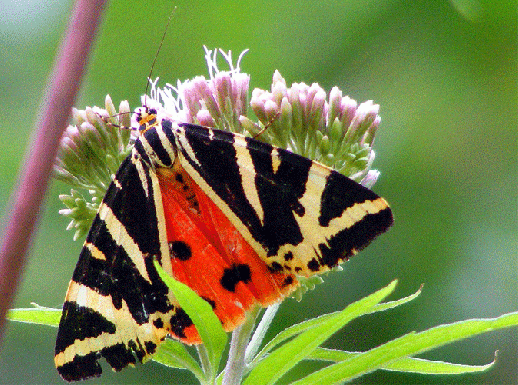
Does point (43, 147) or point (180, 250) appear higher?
point (43, 147)

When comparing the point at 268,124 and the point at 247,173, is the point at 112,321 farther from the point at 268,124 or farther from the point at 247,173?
the point at 268,124

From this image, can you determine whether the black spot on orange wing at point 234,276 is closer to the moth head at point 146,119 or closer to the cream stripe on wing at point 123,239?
the cream stripe on wing at point 123,239

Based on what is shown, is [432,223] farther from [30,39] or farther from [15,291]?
[15,291]

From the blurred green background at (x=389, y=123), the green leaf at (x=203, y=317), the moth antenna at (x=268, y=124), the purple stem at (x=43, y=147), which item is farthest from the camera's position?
the blurred green background at (x=389, y=123)

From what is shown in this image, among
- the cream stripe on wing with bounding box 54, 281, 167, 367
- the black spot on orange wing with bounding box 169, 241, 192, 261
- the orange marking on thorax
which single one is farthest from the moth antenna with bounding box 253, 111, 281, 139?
the cream stripe on wing with bounding box 54, 281, 167, 367

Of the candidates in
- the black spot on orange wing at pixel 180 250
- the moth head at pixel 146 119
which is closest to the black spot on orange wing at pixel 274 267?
the black spot on orange wing at pixel 180 250

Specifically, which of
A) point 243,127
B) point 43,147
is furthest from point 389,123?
point 43,147
